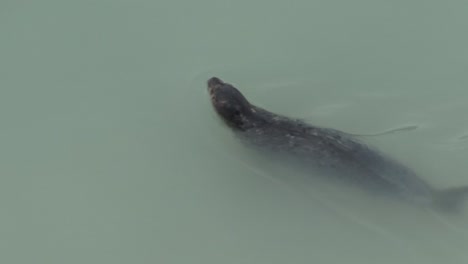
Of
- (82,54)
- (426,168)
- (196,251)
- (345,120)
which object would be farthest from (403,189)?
(82,54)

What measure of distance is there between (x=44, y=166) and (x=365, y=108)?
9.13 ft

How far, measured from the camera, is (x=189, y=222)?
5770mm

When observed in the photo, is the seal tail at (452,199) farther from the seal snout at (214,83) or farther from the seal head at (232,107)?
the seal snout at (214,83)

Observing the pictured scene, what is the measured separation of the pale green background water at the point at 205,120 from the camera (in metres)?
5.61

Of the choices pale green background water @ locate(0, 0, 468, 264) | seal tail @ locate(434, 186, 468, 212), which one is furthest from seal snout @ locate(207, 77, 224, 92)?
seal tail @ locate(434, 186, 468, 212)

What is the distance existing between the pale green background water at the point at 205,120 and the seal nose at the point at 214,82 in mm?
173

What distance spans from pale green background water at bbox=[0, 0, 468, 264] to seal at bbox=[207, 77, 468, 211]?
5.0 inches

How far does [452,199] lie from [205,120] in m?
2.22

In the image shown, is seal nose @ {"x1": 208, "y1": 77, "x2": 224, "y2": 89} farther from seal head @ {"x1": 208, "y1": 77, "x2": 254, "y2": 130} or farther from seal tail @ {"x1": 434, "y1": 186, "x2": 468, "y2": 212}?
seal tail @ {"x1": 434, "y1": 186, "x2": 468, "y2": 212}

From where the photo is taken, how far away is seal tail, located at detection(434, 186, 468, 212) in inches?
217

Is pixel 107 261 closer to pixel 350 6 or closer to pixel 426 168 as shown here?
pixel 426 168

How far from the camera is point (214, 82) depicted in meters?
6.71

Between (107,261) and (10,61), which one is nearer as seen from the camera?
(107,261)

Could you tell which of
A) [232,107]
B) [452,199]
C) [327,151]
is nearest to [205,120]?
[232,107]
